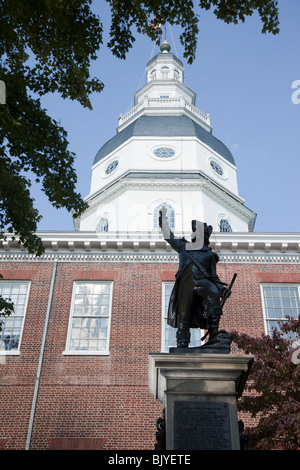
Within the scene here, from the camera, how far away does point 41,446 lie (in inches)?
559

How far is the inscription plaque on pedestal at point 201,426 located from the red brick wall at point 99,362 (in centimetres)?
916

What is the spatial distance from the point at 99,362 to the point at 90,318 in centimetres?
169

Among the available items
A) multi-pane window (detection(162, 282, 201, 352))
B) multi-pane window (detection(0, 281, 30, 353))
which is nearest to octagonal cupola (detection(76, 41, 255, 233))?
multi-pane window (detection(162, 282, 201, 352))

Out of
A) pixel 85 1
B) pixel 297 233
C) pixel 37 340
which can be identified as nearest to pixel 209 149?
pixel 297 233

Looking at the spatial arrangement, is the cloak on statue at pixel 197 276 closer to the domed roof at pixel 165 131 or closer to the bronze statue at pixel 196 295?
the bronze statue at pixel 196 295

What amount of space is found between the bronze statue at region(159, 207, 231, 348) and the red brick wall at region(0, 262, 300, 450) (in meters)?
8.65

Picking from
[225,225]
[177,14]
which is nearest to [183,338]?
[177,14]

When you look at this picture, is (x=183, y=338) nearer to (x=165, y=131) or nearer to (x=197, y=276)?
(x=197, y=276)

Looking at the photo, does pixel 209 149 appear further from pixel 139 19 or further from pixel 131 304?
pixel 139 19

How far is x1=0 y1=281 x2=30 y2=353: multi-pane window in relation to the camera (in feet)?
53.4

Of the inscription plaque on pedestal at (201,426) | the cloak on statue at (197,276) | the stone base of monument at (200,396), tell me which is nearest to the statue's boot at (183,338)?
the cloak on statue at (197,276)

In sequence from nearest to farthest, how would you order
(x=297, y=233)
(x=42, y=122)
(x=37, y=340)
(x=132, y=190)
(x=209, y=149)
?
(x=42, y=122)
(x=37, y=340)
(x=297, y=233)
(x=132, y=190)
(x=209, y=149)

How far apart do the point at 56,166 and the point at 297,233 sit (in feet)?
35.5

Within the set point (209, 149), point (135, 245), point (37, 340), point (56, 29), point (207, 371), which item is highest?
point (209, 149)
